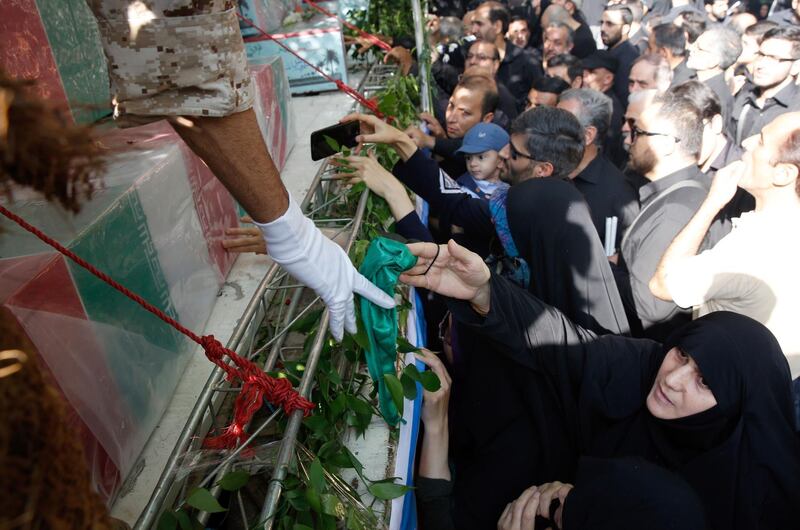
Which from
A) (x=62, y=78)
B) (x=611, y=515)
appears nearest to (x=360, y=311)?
(x=611, y=515)

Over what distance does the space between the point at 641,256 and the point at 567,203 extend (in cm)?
67

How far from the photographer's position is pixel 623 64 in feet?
18.8

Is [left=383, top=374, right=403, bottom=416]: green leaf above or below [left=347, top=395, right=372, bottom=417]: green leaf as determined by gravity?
above

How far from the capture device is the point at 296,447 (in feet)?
4.34

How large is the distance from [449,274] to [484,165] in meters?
1.56

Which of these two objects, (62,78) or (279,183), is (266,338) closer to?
(279,183)

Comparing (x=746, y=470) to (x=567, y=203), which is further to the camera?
(x=567, y=203)

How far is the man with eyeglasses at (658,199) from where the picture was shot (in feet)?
8.58

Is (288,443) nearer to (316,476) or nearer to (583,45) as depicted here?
(316,476)

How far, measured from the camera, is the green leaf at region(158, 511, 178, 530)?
107cm

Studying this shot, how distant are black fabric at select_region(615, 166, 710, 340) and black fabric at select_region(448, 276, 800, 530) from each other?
0.75 metres

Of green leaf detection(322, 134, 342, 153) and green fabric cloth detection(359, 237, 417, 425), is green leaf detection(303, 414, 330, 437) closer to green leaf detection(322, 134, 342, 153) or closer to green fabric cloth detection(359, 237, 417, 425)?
green fabric cloth detection(359, 237, 417, 425)

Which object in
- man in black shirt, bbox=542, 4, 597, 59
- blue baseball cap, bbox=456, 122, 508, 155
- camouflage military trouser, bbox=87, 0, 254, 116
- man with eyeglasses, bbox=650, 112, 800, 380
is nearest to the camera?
camouflage military trouser, bbox=87, 0, 254, 116

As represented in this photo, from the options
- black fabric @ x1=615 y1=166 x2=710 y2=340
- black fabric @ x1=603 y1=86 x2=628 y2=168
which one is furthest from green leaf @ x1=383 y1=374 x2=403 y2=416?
black fabric @ x1=603 y1=86 x2=628 y2=168
